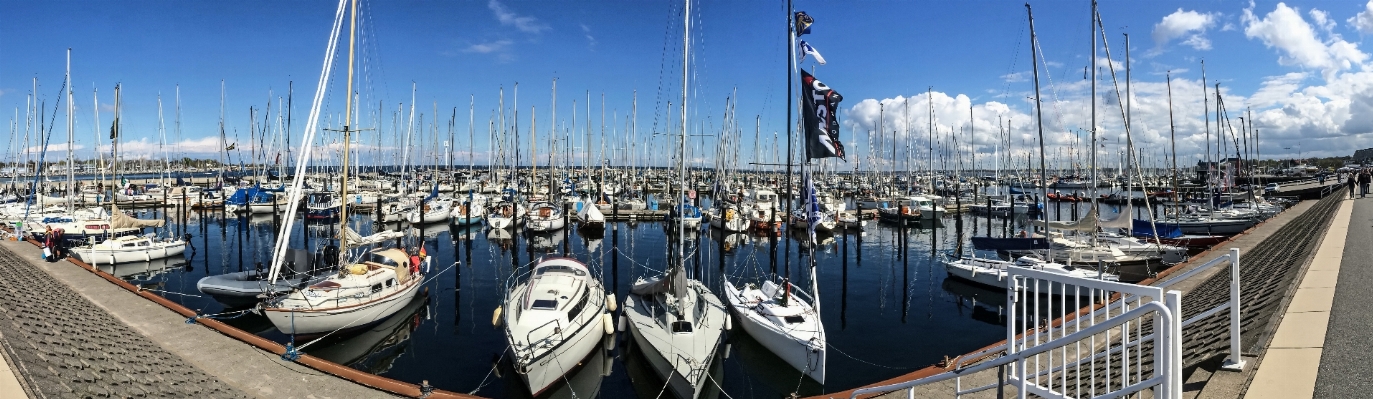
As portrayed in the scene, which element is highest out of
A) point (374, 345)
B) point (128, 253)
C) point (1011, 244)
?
point (1011, 244)

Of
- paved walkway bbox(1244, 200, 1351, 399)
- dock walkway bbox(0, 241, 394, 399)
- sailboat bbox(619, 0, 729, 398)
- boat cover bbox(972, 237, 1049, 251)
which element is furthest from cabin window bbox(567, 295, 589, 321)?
boat cover bbox(972, 237, 1049, 251)

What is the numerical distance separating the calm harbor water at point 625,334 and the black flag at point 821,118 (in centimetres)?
483

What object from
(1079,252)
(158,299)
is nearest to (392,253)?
(158,299)

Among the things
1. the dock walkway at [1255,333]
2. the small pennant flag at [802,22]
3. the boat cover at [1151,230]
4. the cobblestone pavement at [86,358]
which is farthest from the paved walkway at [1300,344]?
the boat cover at [1151,230]

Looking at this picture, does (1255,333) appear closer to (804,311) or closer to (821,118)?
(821,118)

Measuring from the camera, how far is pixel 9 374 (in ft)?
30.0

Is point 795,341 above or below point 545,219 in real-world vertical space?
below

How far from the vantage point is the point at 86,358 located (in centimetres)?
1083

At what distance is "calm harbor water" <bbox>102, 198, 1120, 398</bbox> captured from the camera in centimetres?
1703

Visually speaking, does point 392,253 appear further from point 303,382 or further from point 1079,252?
point 1079,252

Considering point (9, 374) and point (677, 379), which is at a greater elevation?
point (9, 374)

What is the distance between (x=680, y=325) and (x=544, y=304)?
3908 millimetres

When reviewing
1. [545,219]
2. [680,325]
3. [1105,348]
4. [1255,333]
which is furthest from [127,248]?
[1255,333]

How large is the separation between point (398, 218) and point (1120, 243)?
2162 inches
